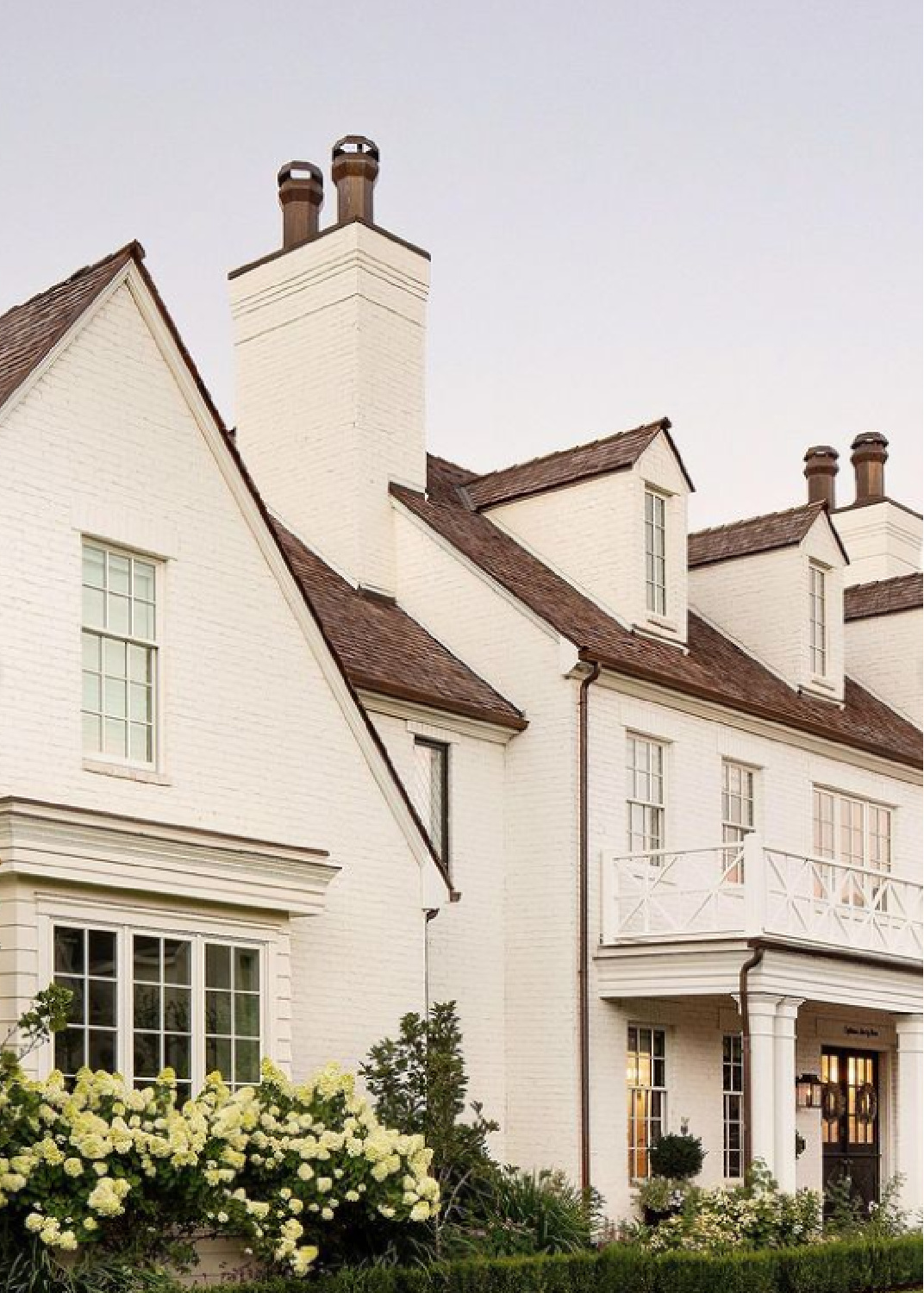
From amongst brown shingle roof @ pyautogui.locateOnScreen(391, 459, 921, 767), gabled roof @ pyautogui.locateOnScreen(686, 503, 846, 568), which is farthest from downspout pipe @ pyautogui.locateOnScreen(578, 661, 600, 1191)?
gabled roof @ pyautogui.locateOnScreen(686, 503, 846, 568)

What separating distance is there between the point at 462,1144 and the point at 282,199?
13808mm

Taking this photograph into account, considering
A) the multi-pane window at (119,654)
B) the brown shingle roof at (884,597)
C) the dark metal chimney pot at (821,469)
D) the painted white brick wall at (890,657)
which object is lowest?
the multi-pane window at (119,654)

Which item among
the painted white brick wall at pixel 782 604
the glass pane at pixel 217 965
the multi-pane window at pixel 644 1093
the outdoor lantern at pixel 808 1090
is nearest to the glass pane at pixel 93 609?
the glass pane at pixel 217 965

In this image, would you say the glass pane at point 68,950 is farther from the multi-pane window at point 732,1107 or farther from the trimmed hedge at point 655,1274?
the multi-pane window at point 732,1107

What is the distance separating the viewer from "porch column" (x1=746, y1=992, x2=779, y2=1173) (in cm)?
1931

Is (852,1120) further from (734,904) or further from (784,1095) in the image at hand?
(784,1095)

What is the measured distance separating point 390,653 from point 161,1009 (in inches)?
282

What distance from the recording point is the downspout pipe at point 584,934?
65.9 ft

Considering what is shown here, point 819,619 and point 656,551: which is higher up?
point 656,551

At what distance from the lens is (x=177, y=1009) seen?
14.5 metres

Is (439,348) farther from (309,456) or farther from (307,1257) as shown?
(307,1257)

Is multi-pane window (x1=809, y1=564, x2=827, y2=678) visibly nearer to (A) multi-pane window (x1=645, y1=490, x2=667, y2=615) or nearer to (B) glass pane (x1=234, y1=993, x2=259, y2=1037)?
(A) multi-pane window (x1=645, y1=490, x2=667, y2=615)

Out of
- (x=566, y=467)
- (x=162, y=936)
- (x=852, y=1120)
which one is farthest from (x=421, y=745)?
(x=852, y=1120)

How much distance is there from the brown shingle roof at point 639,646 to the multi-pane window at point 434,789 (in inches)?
80.2
